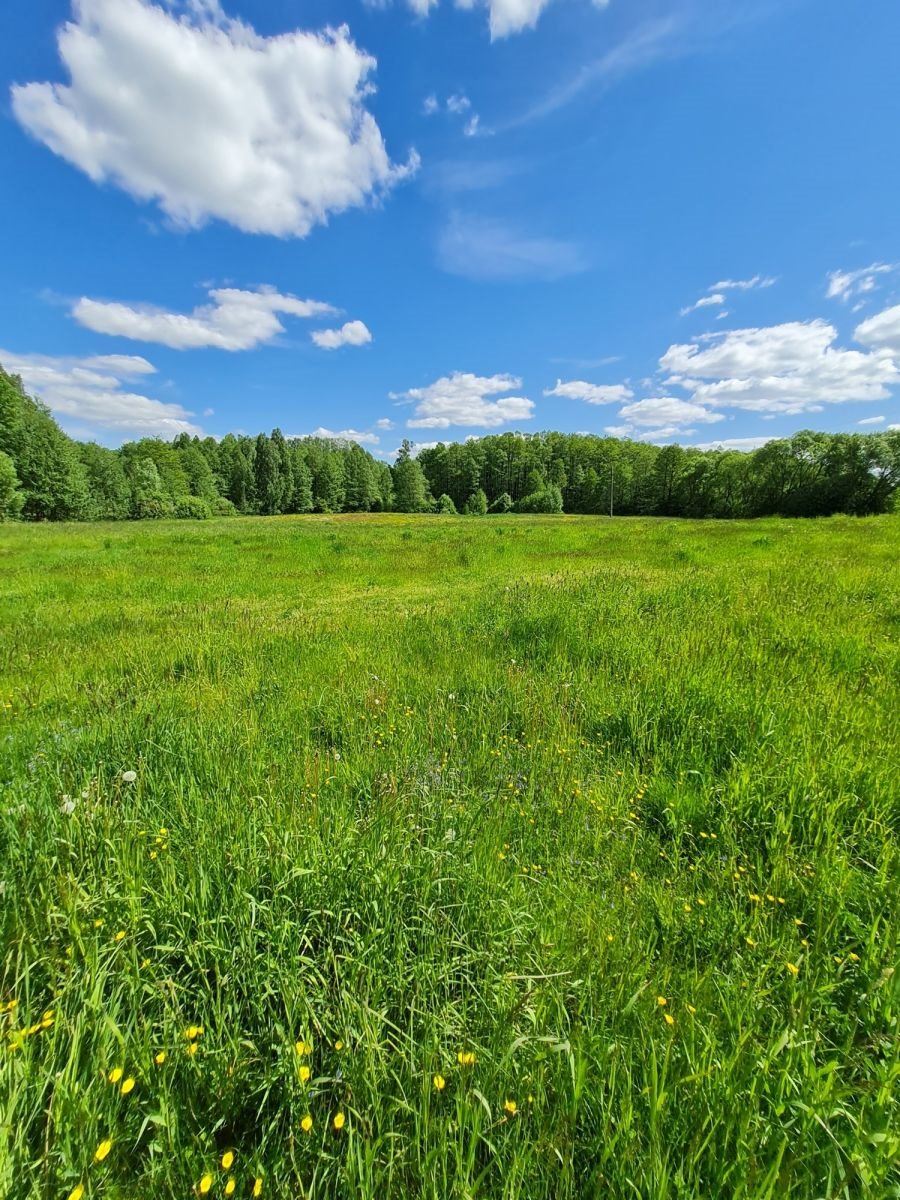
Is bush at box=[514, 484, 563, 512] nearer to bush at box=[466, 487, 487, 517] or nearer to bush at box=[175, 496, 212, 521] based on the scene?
bush at box=[466, 487, 487, 517]

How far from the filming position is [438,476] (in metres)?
118

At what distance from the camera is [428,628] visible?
7.54 m

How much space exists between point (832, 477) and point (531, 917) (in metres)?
76.5

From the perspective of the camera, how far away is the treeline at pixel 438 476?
5772 cm

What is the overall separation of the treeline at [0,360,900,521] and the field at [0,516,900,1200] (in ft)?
203

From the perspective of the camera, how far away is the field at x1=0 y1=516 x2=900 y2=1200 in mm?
1394

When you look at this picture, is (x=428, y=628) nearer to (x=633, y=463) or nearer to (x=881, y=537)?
(x=881, y=537)

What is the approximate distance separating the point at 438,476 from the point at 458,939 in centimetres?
12037

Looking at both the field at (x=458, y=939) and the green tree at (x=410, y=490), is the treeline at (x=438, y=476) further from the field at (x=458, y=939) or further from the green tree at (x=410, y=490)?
the field at (x=458, y=939)

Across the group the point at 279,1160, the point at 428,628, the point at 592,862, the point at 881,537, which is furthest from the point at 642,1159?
the point at 881,537

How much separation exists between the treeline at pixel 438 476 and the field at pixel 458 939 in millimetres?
61917

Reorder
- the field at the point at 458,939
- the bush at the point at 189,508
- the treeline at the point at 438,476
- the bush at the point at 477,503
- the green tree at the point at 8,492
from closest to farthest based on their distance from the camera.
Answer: the field at the point at 458,939
the green tree at the point at 8,492
the treeline at the point at 438,476
the bush at the point at 189,508
the bush at the point at 477,503

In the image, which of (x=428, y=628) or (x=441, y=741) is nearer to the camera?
(x=441, y=741)

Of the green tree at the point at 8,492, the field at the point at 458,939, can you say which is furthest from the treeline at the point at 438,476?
the field at the point at 458,939
